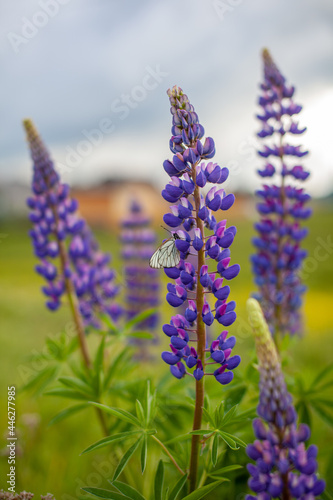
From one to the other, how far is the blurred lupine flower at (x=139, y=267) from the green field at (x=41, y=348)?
0.38 meters

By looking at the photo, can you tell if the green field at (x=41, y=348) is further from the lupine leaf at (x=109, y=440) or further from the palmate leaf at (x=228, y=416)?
the lupine leaf at (x=109, y=440)

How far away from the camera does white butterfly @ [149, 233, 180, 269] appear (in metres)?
1.55

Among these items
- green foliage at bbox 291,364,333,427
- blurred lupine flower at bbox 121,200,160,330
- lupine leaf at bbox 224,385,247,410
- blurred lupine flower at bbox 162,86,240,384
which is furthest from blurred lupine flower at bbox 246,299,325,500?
blurred lupine flower at bbox 121,200,160,330

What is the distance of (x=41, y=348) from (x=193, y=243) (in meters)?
3.41

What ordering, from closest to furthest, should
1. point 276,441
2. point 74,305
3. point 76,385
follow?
1. point 276,441
2. point 76,385
3. point 74,305

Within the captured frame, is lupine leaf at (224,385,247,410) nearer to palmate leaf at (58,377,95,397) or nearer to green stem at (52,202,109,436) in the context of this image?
palmate leaf at (58,377,95,397)

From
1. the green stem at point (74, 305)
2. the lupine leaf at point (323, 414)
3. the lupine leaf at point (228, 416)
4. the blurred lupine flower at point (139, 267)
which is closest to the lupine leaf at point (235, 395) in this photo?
the lupine leaf at point (323, 414)

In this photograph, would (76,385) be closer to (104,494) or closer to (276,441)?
(104,494)

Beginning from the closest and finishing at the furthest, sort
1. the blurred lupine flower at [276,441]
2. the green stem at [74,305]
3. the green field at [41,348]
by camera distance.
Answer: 1. the blurred lupine flower at [276,441]
2. the green stem at [74,305]
3. the green field at [41,348]

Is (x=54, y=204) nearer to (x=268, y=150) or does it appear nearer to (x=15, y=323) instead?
(x=268, y=150)

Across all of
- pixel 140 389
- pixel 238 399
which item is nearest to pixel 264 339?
pixel 238 399

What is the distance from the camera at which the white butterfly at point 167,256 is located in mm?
1551

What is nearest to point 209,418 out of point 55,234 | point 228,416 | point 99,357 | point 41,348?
point 228,416

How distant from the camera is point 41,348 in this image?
4449 mm
